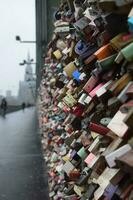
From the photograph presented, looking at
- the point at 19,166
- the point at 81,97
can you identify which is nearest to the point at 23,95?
the point at 19,166

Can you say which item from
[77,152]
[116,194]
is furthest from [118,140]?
[77,152]

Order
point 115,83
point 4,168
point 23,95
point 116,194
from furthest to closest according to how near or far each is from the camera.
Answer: point 23,95 < point 4,168 < point 115,83 < point 116,194

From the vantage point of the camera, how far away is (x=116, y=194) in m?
3.07

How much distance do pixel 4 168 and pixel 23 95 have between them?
383 ft

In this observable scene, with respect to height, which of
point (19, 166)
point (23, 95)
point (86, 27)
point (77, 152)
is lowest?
point (23, 95)

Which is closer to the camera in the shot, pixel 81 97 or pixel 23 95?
pixel 81 97

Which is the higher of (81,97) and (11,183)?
(81,97)

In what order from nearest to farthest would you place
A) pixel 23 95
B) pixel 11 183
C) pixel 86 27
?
pixel 86 27 → pixel 11 183 → pixel 23 95

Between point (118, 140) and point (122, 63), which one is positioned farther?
point (122, 63)

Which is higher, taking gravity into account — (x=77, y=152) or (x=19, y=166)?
(x=77, y=152)

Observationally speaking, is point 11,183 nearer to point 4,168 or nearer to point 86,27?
point 4,168

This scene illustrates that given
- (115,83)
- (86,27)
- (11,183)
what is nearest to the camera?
(115,83)

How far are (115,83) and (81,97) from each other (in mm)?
1098

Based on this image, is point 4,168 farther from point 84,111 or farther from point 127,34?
point 127,34
